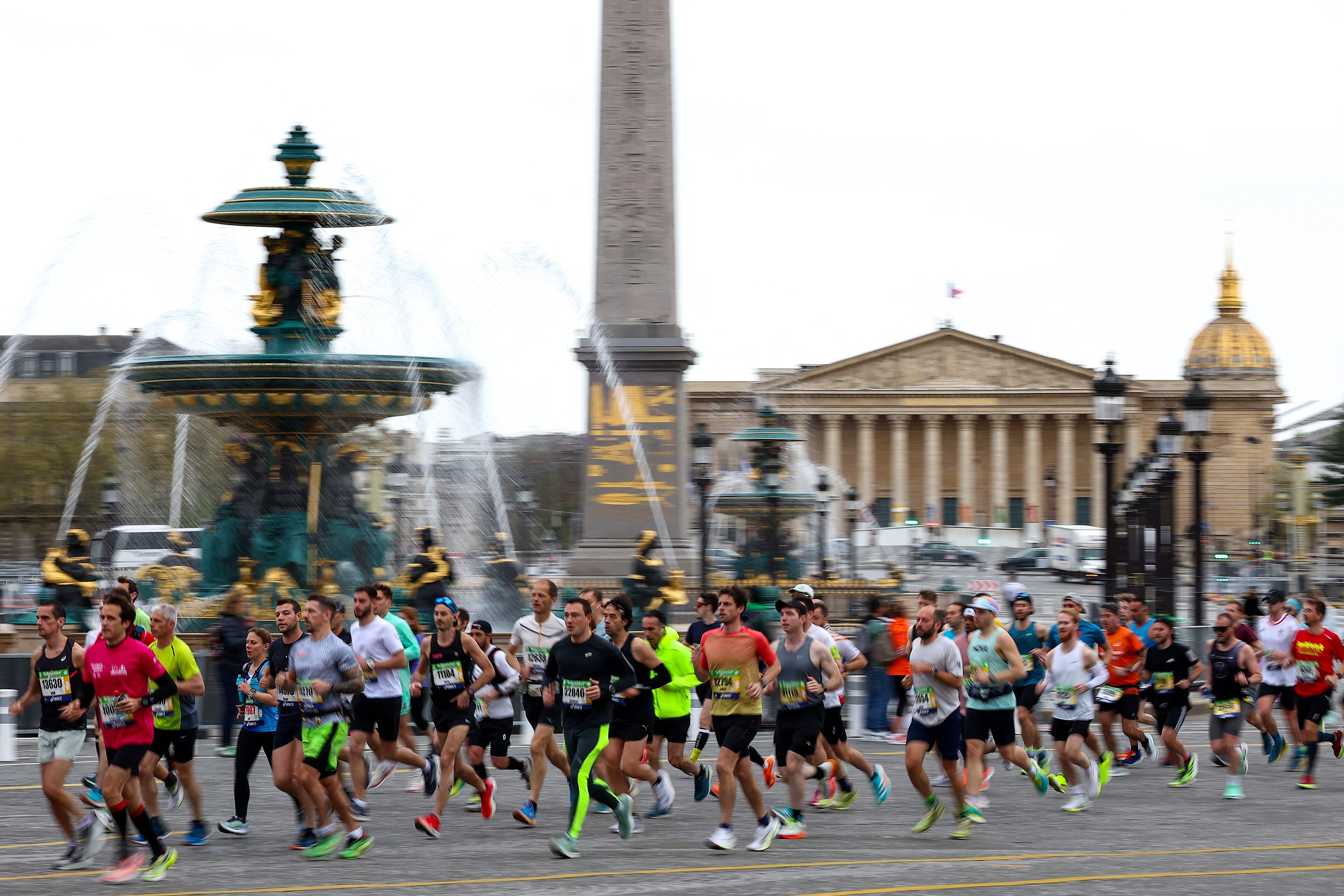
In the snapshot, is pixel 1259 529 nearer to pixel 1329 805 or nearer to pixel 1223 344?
pixel 1223 344

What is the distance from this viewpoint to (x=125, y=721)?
9875 mm

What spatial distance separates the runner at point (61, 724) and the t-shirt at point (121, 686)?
16.6 inches

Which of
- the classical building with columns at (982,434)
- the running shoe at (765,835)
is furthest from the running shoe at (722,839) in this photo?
the classical building with columns at (982,434)

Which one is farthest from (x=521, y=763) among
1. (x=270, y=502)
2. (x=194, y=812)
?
(x=270, y=502)

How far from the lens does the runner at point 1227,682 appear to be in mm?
14398

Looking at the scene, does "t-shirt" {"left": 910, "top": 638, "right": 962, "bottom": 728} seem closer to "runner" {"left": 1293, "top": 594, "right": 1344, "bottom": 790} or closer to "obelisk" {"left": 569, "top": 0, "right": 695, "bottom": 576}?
"runner" {"left": 1293, "top": 594, "right": 1344, "bottom": 790}

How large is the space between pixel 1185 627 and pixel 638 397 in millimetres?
8147

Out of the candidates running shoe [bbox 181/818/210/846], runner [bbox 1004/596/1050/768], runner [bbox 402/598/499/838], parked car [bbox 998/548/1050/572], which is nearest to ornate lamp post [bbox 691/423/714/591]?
runner [bbox 1004/596/1050/768]

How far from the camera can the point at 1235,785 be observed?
1403 centimetres

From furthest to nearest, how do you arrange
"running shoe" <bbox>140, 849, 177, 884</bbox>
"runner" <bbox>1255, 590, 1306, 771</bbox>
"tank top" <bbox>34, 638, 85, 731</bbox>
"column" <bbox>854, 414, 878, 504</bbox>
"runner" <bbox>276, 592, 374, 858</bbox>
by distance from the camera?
"column" <bbox>854, 414, 878, 504</bbox>
"runner" <bbox>1255, 590, 1306, 771</bbox>
"runner" <bbox>276, 592, 374, 858</bbox>
"tank top" <bbox>34, 638, 85, 731</bbox>
"running shoe" <bbox>140, 849, 177, 884</bbox>

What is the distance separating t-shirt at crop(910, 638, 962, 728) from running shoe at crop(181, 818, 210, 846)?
4.39 metres

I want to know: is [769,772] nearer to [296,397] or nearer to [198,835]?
[198,835]

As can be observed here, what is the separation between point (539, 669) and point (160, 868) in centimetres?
349

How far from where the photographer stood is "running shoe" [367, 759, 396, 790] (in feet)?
45.6
